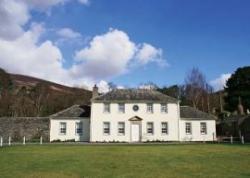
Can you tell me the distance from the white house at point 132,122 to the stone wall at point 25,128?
125 inches

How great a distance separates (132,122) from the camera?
149 feet

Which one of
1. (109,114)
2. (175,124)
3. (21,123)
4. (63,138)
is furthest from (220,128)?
(21,123)

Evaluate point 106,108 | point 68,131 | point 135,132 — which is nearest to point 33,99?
point 68,131

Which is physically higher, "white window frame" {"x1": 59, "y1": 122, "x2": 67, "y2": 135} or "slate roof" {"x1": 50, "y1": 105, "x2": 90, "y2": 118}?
"slate roof" {"x1": 50, "y1": 105, "x2": 90, "y2": 118}

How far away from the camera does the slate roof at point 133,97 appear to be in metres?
45.5

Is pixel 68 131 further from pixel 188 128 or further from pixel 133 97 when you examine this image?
pixel 188 128

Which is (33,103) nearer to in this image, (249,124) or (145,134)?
(145,134)

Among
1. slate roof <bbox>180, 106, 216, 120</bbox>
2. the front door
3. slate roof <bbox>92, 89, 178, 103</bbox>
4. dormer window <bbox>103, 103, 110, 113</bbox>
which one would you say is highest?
slate roof <bbox>92, 89, 178, 103</bbox>

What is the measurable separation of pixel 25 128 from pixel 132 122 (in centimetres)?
1523

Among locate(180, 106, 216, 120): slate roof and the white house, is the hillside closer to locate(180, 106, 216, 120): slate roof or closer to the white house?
the white house

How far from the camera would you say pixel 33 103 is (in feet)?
→ 235

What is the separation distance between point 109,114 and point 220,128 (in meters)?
22.7

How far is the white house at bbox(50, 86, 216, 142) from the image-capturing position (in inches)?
1777

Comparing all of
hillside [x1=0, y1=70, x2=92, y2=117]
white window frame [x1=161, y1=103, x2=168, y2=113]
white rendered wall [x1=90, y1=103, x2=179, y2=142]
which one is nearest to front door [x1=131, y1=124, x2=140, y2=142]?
white rendered wall [x1=90, y1=103, x2=179, y2=142]
